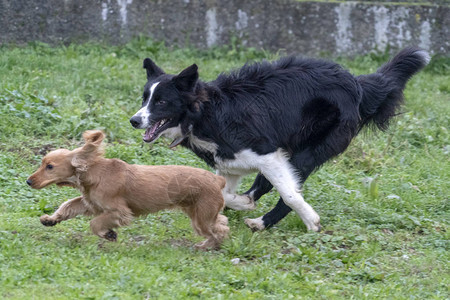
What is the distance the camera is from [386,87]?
680 centimetres

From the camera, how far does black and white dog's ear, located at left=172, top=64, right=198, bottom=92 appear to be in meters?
6.05

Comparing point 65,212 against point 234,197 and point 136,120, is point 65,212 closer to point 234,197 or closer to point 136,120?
point 136,120

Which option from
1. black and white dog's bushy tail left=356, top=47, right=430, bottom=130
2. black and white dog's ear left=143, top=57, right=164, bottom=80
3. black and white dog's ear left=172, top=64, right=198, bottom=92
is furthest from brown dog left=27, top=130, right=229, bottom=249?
black and white dog's bushy tail left=356, top=47, right=430, bottom=130

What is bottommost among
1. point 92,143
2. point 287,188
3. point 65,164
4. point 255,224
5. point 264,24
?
point 255,224

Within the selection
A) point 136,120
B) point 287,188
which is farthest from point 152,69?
point 287,188

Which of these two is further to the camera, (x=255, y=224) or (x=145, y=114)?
(x=255, y=224)

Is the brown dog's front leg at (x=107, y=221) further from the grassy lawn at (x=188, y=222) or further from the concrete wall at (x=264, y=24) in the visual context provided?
the concrete wall at (x=264, y=24)

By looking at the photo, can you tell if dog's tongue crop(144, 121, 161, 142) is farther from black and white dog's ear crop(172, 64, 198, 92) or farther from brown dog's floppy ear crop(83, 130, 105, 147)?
brown dog's floppy ear crop(83, 130, 105, 147)

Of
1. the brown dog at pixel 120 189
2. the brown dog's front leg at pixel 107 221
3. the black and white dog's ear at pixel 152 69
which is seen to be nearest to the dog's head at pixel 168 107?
the black and white dog's ear at pixel 152 69

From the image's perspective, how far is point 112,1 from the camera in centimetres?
1112

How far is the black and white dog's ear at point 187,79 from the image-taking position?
19.9 feet

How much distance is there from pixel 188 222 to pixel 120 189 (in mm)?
1116

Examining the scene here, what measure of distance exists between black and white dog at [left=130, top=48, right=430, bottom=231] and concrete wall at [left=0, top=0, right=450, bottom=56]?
4881 millimetres

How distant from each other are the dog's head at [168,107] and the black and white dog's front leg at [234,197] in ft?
2.32
